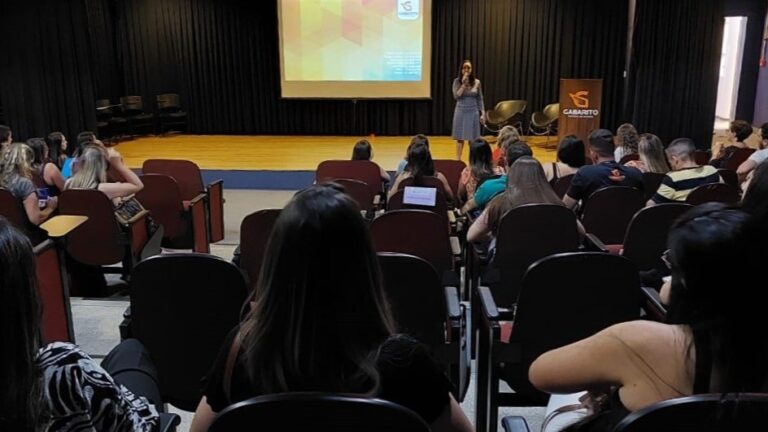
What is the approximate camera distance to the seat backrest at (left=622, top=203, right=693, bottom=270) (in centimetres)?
307

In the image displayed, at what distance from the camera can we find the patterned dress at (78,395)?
1213mm

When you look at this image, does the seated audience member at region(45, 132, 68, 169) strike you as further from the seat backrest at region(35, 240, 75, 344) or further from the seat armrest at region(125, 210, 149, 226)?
the seat backrest at region(35, 240, 75, 344)

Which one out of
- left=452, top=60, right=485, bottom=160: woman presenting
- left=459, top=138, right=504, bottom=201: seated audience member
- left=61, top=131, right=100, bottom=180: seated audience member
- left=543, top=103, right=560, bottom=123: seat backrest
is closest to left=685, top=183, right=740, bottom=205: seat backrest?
left=459, top=138, right=504, bottom=201: seated audience member

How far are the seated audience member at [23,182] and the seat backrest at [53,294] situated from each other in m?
1.35

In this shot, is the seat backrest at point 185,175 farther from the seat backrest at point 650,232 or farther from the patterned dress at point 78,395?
the patterned dress at point 78,395

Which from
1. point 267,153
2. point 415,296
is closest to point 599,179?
point 415,296

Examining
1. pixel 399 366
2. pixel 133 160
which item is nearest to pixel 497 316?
pixel 399 366

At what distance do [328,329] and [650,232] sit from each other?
2.36 meters

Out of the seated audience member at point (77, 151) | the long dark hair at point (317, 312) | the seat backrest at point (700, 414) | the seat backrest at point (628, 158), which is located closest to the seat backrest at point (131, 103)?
the seated audience member at point (77, 151)

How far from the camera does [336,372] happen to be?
4.07ft

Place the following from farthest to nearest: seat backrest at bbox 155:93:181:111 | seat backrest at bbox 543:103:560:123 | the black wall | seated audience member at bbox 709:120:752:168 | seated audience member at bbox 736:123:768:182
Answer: seat backrest at bbox 155:93:181:111, seat backrest at bbox 543:103:560:123, the black wall, seated audience member at bbox 709:120:752:168, seated audience member at bbox 736:123:768:182

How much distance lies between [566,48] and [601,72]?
771 millimetres

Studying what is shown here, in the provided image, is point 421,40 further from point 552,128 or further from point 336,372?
point 336,372

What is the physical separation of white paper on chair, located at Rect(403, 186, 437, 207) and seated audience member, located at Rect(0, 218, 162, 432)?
288 centimetres
